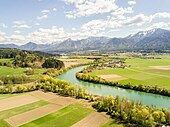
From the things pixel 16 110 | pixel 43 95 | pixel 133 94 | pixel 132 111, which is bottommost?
pixel 133 94

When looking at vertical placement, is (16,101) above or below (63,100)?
below

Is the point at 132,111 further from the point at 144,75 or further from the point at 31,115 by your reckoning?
the point at 144,75

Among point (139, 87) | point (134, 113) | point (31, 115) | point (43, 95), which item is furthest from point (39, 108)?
point (139, 87)

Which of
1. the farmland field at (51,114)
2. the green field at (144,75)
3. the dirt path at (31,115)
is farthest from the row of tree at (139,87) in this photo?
the dirt path at (31,115)

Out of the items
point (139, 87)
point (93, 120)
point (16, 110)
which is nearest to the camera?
point (93, 120)

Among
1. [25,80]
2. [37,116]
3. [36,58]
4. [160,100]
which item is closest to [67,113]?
[37,116]

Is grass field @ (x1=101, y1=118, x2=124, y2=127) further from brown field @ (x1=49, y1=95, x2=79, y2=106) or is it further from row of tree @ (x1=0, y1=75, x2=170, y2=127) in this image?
brown field @ (x1=49, y1=95, x2=79, y2=106)
